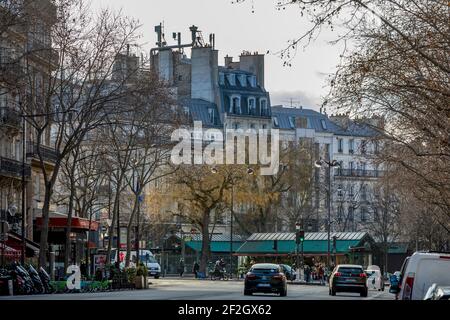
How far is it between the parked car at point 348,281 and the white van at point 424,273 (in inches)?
1172

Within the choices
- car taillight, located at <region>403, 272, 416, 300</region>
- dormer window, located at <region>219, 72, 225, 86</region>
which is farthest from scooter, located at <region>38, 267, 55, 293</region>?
dormer window, located at <region>219, 72, 225, 86</region>

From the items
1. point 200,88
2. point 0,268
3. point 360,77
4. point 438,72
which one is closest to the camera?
point 360,77

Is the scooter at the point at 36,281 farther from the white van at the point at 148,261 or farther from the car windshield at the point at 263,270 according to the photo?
the white van at the point at 148,261

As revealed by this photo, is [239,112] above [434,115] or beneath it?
above

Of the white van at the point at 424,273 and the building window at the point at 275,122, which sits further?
the building window at the point at 275,122

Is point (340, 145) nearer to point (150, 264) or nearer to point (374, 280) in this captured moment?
point (150, 264)

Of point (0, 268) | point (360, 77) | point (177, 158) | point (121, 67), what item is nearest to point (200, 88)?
point (177, 158)

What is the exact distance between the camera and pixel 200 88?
12738cm

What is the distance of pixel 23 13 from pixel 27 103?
692 inches

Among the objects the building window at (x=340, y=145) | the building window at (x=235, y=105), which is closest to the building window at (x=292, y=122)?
the building window at (x=340, y=145)

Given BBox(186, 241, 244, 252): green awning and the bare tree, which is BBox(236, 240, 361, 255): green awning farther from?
the bare tree

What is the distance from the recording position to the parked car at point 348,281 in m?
50.0

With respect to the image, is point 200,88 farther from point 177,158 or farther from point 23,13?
point 23,13

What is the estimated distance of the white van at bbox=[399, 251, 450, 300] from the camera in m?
19.7
